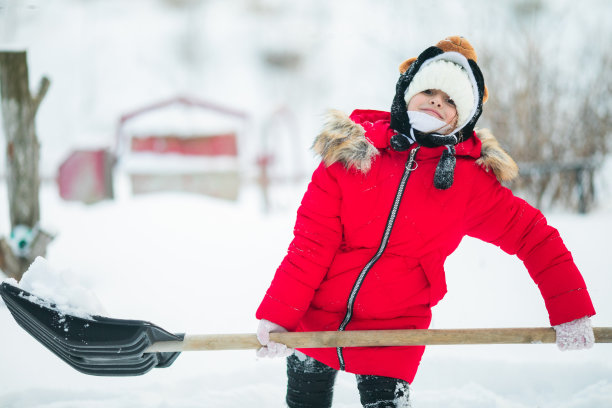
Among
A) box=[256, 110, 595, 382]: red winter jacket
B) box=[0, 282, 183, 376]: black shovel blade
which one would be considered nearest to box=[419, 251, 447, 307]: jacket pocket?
box=[256, 110, 595, 382]: red winter jacket

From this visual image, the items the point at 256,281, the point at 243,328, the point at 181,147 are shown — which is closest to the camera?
the point at 243,328

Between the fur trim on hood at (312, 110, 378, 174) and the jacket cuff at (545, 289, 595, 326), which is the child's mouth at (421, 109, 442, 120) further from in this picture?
the jacket cuff at (545, 289, 595, 326)

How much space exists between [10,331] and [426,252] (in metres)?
2.40

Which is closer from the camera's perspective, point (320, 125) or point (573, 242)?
point (320, 125)

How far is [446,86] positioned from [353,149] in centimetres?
38

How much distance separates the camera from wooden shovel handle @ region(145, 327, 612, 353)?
1355 millimetres

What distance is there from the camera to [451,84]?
4.84ft

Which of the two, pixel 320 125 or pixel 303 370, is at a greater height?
pixel 320 125

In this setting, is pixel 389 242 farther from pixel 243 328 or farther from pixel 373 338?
pixel 243 328

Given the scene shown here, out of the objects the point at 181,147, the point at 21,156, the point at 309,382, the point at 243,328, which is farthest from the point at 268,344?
the point at 181,147

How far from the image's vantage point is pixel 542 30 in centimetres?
646

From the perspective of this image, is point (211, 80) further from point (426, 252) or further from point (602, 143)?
point (426, 252)

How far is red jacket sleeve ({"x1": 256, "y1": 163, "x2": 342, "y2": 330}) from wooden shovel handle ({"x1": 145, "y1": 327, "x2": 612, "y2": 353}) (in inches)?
3.1

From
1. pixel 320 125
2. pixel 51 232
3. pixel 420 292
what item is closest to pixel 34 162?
pixel 51 232
